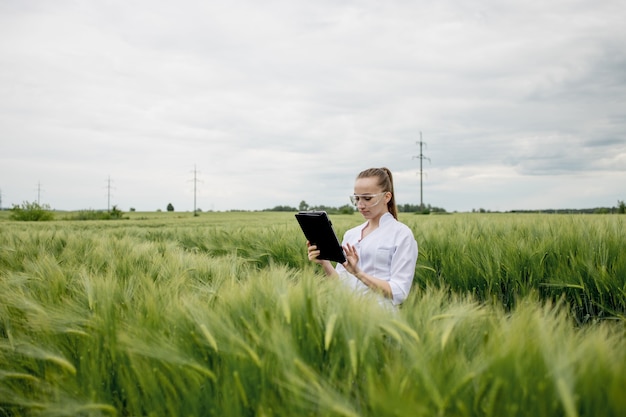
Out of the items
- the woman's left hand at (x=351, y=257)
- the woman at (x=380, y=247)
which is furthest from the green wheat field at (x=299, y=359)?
the woman at (x=380, y=247)

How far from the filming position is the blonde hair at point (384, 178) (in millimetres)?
2953

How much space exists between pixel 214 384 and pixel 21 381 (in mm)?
757

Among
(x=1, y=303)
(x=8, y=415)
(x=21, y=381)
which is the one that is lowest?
(x=8, y=415)

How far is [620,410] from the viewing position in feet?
2.49

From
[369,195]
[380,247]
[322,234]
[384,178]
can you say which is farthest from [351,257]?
[384,178]

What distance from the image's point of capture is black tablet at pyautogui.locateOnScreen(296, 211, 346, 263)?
268cm

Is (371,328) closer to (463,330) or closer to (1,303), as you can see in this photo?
(463,330)

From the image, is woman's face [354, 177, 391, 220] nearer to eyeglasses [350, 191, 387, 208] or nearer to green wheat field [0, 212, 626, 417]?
eyeglasses [350, 191, 387, 208]

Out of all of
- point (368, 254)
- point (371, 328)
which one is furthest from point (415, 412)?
point (368, 254)

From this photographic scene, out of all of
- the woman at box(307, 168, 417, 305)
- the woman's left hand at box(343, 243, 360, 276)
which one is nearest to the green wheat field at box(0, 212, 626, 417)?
the woman's left hand at box(343, 243, 360, 276)

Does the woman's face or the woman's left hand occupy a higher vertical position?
the woman's face

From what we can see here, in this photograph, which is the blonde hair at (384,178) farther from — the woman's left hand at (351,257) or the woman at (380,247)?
the woman's left hand at (351,257)

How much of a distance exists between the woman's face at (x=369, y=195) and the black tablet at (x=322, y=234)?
33 cm

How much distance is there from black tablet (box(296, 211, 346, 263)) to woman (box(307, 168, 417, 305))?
6cm
